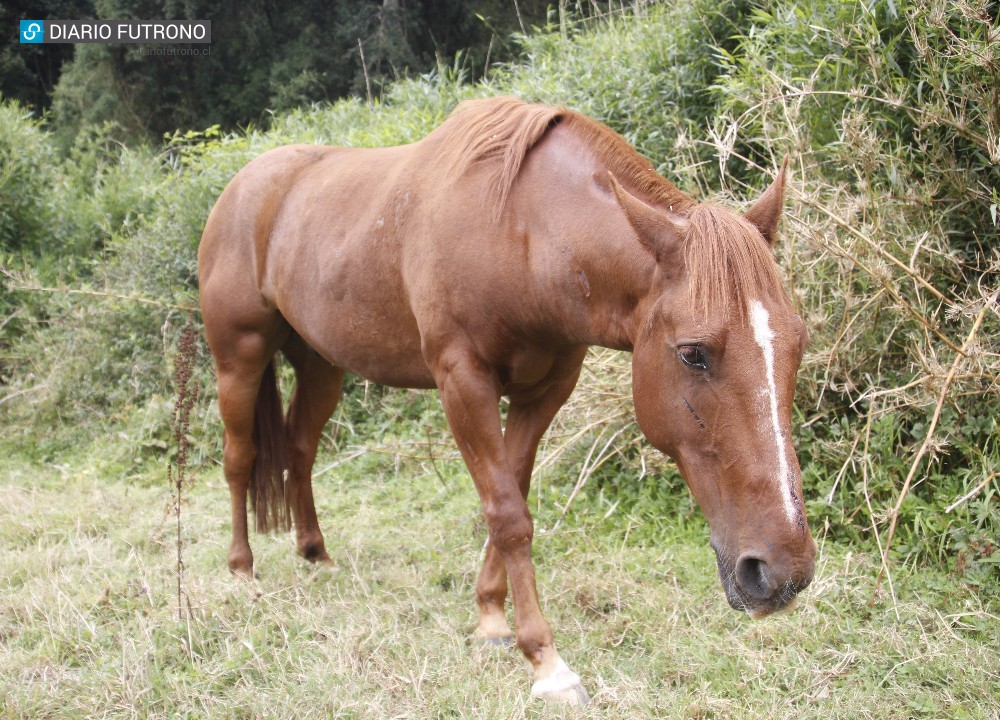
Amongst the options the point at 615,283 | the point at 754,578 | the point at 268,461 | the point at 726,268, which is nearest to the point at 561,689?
the point at 754,578

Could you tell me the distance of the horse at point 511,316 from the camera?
7.64ft

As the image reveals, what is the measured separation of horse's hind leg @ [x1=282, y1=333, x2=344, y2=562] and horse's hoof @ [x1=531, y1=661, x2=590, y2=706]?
188 centimetres

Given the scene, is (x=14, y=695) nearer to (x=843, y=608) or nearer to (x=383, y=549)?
(x=383, y=549)

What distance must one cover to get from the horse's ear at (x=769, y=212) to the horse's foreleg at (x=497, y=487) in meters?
1.08

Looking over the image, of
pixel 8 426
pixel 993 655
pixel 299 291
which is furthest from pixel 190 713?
pixel 8 426

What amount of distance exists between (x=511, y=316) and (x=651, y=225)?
2.25 ft

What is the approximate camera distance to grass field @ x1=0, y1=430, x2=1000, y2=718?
286 cm

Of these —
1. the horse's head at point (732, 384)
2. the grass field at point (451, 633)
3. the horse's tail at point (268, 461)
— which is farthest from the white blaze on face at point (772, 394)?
the horse's tail at point (268, 461)

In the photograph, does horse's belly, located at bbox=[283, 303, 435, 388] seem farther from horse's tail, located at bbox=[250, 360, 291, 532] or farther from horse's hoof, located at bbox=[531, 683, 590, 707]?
horse's hoof, located at bbox=[531, 683, 590, 707]

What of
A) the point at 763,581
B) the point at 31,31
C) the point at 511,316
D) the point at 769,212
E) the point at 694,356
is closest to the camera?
the point at 763,581

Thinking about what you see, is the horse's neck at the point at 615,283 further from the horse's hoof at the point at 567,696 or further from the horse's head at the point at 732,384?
the horse's hoof at the point at 567,696

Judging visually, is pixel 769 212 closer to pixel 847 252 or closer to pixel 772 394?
pixel 772 394

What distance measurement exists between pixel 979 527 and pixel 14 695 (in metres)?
3.76

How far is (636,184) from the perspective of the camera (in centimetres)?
282
